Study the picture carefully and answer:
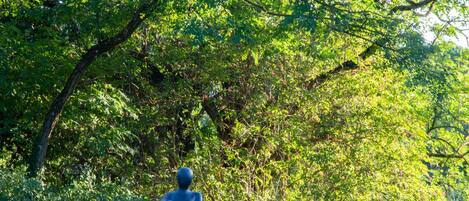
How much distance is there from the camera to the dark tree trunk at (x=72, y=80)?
467 inches

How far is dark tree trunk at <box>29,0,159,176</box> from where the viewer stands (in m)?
11.9

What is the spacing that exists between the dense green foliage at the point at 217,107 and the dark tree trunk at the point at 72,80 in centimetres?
56

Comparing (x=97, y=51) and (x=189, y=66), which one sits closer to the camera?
(x=97, y=51)

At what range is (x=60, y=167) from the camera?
46.9ft

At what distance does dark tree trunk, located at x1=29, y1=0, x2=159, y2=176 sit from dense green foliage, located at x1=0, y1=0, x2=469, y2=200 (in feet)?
1.84

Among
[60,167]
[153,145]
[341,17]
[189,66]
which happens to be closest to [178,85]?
[189,66]

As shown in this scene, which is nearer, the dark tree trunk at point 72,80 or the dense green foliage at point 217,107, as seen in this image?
the dark tree trunk at point 72,80

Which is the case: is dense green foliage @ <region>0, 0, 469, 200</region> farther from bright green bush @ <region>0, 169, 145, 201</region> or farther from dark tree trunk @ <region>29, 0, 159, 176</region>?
bright green bush @ <region>0, 169, 145, 201</region>

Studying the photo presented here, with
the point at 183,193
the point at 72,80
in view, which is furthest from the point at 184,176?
the point at 72,80

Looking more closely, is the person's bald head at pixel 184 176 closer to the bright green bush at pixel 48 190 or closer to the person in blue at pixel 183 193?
the person in blue at pixel 183 193

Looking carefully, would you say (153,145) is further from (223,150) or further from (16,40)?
(16,40)

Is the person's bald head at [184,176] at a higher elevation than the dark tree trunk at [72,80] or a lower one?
lower

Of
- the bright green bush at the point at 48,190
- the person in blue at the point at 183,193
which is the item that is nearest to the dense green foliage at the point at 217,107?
the bright green bush at the point at 48,190

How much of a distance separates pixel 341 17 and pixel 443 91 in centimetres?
228
